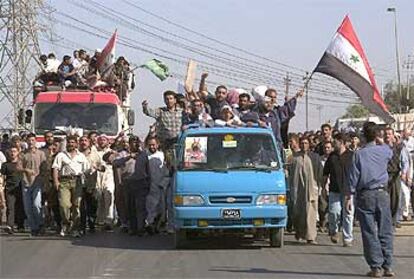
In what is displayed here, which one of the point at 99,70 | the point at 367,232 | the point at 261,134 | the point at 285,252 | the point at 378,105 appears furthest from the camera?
the point at 99,70

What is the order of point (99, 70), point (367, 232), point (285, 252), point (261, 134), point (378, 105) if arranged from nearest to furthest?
point (367, 232), point (285, 252), point (261, 134), point (378, 105), point (99, 70)

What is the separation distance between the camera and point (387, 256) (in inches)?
430

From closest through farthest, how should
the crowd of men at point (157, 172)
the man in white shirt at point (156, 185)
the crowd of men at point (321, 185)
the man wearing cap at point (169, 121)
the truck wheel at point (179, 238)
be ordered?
the truck wheel at point (179, 238) → the crowd of men at point (321, 185) → the crowd of men at point (157, 172) → the man in white shirt at point (156, 185) → the man wearing cap at point (169, 121)

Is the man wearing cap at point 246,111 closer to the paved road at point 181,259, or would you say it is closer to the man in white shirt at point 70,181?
the paved road at point 181,259

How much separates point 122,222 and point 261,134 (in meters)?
4.22

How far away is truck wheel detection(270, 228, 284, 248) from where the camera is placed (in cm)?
1395

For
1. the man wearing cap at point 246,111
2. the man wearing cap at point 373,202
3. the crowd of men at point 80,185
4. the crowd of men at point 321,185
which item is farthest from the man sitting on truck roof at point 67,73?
the man wearing cap at point 373,202

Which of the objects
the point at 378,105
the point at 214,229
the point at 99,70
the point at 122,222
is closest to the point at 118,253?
the point at 214,229

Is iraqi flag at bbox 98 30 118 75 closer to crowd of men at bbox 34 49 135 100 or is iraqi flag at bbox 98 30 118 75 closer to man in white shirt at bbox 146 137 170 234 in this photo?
crowd of men at bbox 34 49 135 100

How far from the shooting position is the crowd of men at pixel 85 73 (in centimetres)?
2245

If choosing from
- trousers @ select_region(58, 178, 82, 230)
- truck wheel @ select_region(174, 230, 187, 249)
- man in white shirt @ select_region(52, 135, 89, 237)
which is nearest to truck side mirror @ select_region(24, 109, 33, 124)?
man in white shirt @ select_region(52, 135, 89, 237)

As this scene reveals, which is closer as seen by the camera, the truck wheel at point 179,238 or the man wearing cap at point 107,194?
the truck wheel at point 179,238

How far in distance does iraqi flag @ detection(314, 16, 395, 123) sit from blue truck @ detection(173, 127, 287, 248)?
2.74 m

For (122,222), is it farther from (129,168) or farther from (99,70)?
(99,70)
